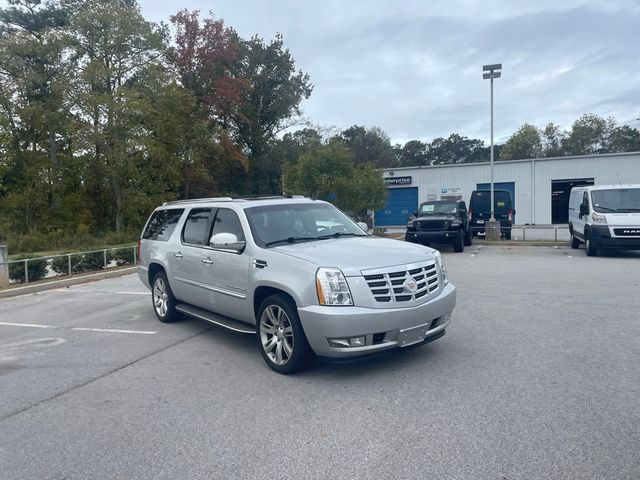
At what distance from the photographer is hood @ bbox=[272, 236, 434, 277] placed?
5121 millimetres

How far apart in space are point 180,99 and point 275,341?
2876 cm

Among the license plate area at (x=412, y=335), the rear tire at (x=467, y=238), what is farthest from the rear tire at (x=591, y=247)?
the license plate area at (x=412, y=335)

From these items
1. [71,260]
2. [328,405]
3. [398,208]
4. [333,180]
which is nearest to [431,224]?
[333,180]

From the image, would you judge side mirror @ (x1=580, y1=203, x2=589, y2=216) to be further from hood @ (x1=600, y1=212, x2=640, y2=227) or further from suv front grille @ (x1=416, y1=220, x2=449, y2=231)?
suv front grille @ (x1=416, y1=220, x2=449, y2=231)

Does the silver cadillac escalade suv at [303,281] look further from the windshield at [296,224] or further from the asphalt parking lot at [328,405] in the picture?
the asphalt parking lot at [328,405]

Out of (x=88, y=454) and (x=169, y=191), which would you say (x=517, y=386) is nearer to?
(x=88, y=454)

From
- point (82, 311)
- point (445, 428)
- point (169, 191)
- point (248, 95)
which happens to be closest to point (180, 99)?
point (169, 191)

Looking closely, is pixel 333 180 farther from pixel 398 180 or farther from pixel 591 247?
pixel 398 180

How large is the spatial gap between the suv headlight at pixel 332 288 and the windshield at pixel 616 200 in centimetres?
1386

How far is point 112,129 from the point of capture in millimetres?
27359

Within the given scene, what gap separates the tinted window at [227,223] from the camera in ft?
20.8

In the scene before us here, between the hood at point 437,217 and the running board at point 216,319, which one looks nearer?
the running board at point 216,319

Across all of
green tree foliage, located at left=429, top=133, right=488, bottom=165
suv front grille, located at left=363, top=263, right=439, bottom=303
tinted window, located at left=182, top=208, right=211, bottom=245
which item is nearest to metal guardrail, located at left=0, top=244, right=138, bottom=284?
tinted window, located at left=182, top=208, right=211, bottom=245

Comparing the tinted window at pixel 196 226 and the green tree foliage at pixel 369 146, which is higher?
the green tree foliage at pixel 369 146
